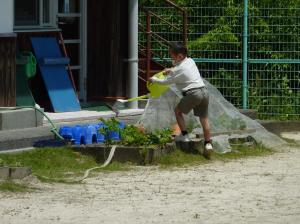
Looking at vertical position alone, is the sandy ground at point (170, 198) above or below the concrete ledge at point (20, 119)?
below

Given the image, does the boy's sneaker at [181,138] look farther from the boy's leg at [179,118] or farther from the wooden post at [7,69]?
the wooden post at [7,69]

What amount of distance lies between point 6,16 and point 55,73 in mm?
1905

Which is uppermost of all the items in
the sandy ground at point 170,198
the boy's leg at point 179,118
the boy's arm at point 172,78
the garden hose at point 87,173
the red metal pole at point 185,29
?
the red metal pole at point 185,29

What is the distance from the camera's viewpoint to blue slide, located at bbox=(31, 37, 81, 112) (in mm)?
18219

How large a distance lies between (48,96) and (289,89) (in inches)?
212

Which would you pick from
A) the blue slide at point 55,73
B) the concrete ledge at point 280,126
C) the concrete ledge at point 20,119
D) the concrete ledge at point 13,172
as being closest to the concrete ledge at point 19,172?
the concrete ledge at point 13,172

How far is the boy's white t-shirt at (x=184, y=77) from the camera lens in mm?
15898

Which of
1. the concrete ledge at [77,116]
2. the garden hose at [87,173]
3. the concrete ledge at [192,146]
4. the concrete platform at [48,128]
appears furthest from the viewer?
the concrete ledge at [77,116]

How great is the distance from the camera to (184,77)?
52.2 ft

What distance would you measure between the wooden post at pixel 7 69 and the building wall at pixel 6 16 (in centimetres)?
11

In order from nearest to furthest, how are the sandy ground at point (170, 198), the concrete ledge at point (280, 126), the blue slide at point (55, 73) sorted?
the sandy ground at point (170, 198)
the blue slide at point (55, 73)
the concrete ledge at point (280, 126)

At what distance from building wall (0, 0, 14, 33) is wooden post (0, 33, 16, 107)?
0.36ft

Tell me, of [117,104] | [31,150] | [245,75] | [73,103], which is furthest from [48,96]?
[245,75]

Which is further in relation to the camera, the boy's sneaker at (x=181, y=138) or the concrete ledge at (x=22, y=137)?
the boy's sneaker at (x=181, y=138)
